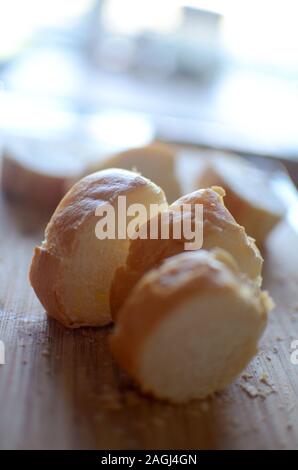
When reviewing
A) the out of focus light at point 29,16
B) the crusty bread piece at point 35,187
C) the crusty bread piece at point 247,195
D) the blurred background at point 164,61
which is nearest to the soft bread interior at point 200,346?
the crusty bread piece at point 247,195

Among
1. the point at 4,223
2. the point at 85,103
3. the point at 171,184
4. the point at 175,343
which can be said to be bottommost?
the point at 85,103

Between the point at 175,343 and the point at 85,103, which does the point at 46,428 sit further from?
the point at 85,103

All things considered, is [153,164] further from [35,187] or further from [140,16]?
[140,16]

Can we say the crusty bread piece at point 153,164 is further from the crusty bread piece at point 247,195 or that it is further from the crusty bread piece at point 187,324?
the crusty bread piece at point 187,324

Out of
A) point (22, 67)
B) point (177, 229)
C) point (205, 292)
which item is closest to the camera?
point (205, 292)

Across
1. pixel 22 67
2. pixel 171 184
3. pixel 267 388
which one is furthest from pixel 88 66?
pixel 267 388

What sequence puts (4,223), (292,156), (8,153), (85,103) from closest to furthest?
(4,223)
(8,153)
(292,156)
(85,103)
